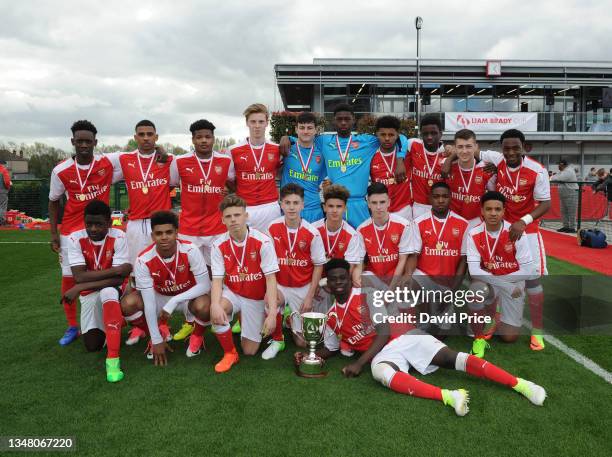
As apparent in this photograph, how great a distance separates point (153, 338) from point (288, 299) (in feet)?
4.25

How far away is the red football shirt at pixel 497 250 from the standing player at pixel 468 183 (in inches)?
18.5

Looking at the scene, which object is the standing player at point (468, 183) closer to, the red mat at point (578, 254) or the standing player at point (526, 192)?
the standing player at point (526, 192)

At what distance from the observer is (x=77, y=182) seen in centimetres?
456

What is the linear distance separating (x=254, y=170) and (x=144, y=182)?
1.11 m

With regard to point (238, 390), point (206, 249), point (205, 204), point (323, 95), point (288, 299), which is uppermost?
point (323, 95)

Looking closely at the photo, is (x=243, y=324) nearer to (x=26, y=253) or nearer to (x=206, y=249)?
(x=206, y=249)

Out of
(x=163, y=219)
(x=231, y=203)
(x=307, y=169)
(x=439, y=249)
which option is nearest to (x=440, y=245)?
A: (x=439, y=249)

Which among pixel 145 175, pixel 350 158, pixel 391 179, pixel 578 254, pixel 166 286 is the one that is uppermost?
pixel 350 158

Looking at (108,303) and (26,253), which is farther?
(26,253)

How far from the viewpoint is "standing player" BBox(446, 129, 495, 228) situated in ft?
15.5

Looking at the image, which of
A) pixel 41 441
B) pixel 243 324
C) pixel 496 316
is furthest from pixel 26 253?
pixel 496 316

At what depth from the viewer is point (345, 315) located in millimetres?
3875

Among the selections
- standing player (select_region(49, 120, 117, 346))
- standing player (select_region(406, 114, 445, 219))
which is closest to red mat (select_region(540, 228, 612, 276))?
standing player (select_region(406, 114, 445, 219))

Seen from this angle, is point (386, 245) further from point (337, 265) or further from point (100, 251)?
point (100, 251)
